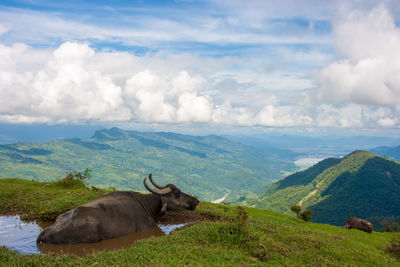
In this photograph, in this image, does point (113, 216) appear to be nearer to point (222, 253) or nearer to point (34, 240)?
point (34, 240)

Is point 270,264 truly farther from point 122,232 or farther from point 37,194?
point 37,194

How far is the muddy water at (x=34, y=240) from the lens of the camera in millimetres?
7820

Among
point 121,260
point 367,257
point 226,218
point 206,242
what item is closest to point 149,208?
point 226,218

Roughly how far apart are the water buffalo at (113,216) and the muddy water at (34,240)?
0.24m

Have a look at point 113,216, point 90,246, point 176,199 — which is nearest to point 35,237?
point 90,246

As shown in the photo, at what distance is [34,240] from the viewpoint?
845 centimetres

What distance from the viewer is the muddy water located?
7.82m

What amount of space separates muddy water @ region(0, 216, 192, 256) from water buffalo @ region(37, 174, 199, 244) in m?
0.24

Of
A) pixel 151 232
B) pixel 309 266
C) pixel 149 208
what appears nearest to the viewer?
pixel 309 266

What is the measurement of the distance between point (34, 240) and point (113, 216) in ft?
8.00

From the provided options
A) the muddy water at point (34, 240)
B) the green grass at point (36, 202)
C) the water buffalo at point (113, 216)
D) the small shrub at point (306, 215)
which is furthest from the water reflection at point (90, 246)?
the small shrub at point (306, 215)

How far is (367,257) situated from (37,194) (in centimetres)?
1454

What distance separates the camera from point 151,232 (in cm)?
1045

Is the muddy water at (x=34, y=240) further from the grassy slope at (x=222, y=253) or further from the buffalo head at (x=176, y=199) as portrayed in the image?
the buffalo head at (x=176, y=199)
